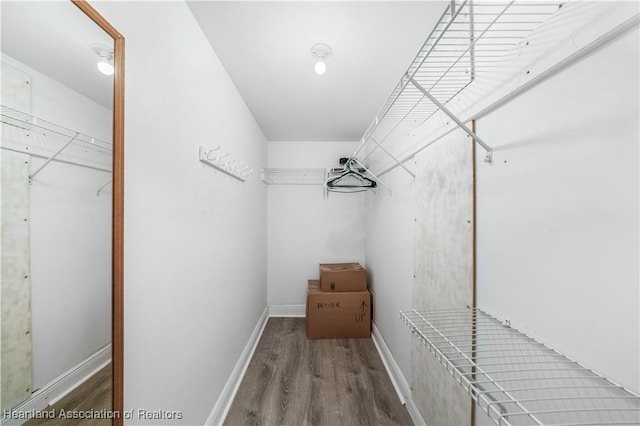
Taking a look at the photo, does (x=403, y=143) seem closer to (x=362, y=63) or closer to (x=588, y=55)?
(x=362, y=63)

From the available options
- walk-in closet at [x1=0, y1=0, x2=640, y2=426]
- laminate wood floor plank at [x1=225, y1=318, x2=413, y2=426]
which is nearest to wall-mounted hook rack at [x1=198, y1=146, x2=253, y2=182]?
walk-in closet at [x1=0, y1=0, x2=640, y2=426]

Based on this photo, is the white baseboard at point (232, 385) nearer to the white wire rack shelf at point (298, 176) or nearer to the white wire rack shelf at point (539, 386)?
the white wire rack shelf at point (539, 386)

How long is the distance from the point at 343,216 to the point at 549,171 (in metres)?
2.71

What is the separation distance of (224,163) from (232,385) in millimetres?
1700

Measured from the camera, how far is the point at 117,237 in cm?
80

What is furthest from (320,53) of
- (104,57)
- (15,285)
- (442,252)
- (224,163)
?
(15,285)

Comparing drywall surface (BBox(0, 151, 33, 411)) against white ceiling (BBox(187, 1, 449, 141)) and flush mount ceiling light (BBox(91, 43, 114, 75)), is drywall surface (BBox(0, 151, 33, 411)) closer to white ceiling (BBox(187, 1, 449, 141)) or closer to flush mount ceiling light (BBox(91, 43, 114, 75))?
flush mount ceiling light (BBox(91, 43, 114, 75))

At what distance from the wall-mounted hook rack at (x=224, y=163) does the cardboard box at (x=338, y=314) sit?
4.99ft

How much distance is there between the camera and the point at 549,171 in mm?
751

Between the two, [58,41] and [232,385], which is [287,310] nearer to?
[232,385]

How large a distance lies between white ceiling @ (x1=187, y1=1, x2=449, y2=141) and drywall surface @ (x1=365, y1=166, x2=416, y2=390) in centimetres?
75

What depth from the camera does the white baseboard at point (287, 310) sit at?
3.42 m

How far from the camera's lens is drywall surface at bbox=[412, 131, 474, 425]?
115cm

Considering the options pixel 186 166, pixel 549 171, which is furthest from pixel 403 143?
pixel 186 166
